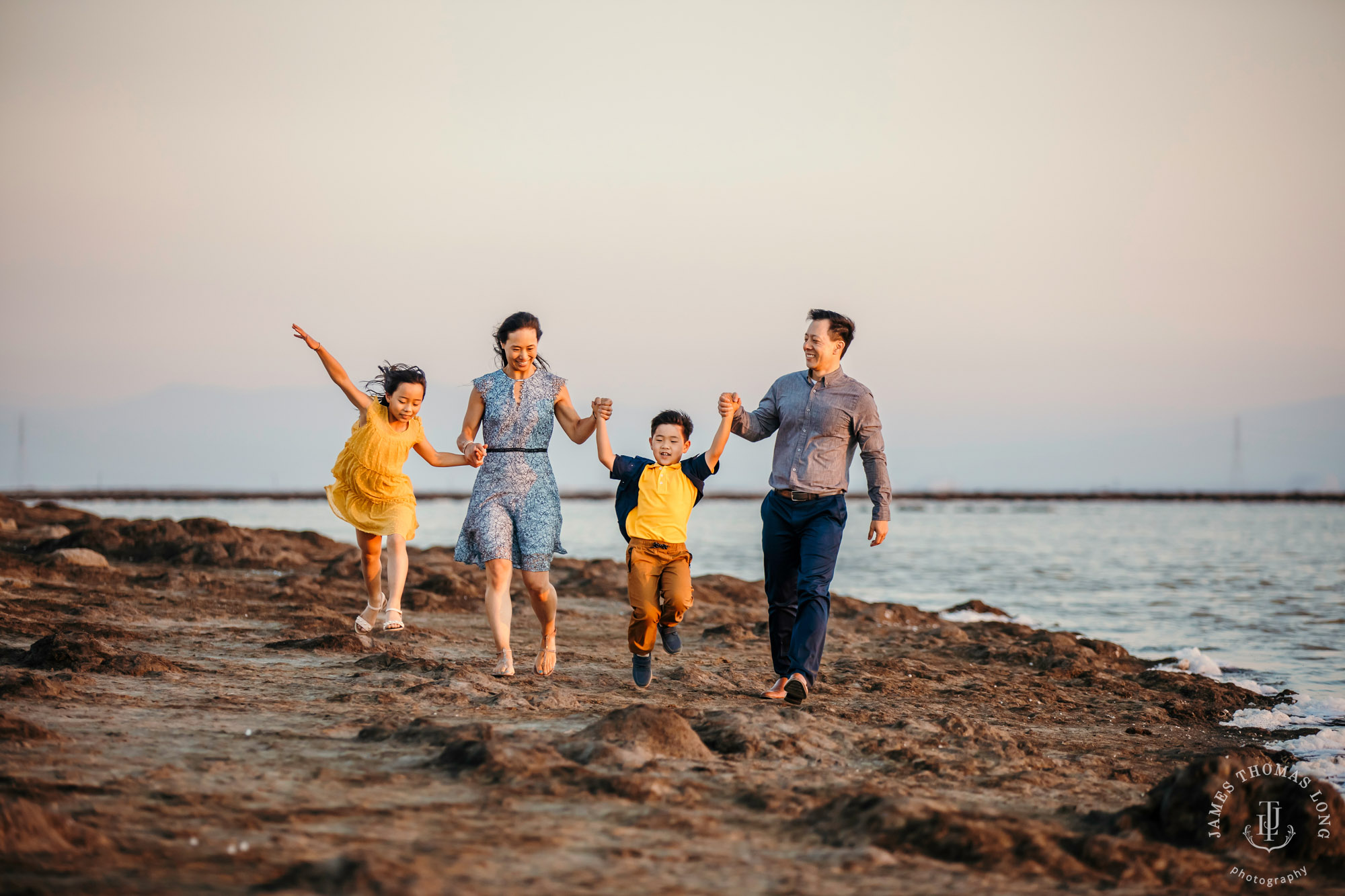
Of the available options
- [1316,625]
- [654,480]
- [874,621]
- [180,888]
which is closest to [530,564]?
[654,480]

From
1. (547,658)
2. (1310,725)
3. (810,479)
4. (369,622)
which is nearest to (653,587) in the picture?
(547,658)

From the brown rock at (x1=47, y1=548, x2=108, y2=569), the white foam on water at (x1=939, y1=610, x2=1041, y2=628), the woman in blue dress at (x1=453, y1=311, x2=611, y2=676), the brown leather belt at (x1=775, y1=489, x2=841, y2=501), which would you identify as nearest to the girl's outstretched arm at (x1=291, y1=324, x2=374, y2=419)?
the woman in blue dress at (x1=453, y1=311, x2=611, y2=676)

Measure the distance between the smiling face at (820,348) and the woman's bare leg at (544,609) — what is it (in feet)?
6.25

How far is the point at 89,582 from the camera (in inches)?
387

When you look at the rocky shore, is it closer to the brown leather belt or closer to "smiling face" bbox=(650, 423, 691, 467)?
the brown leather belt

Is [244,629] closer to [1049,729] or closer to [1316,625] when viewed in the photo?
[1049,729]

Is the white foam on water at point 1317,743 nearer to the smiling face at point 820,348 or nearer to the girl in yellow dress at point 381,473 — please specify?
the smiling face at point 820,348

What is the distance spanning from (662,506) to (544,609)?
3.18ft

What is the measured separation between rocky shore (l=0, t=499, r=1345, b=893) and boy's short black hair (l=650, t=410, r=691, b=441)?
4.73 ft

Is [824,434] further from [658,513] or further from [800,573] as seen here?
[658,513]

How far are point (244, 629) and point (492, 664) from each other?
231 centimetres

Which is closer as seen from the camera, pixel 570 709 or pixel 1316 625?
pixel 570 709

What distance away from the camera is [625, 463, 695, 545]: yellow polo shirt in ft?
18.6

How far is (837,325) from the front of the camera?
5922 millimetres
